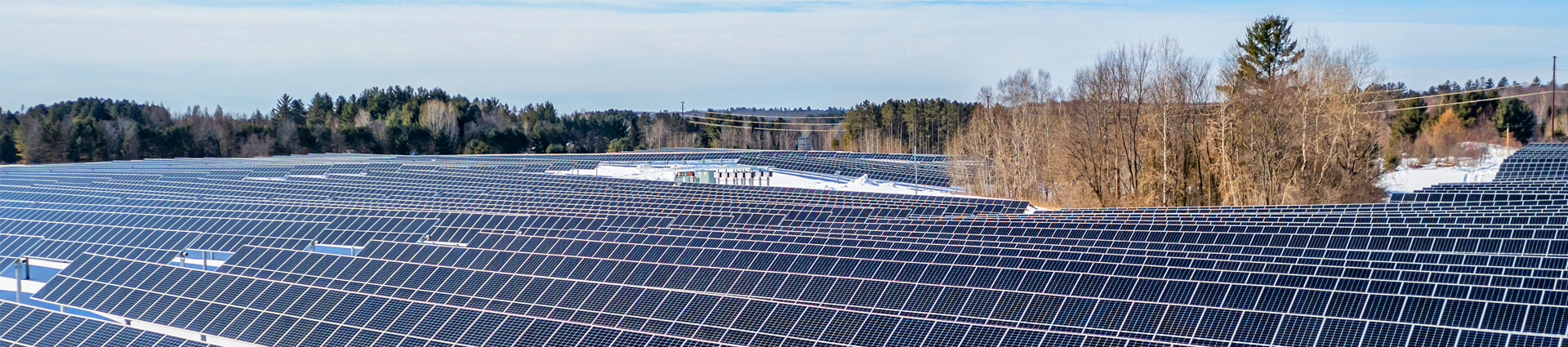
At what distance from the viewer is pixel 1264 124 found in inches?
1763

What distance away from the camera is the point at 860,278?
19.7 m

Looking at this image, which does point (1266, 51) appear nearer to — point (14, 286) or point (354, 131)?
point (14, 286)

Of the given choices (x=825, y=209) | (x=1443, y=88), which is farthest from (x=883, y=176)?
(x=1443, y=88)

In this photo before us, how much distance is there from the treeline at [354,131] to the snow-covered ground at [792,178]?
38940 mm

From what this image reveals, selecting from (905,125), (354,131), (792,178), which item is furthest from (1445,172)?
(354,131)

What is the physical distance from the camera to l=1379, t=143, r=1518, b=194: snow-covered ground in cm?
5719

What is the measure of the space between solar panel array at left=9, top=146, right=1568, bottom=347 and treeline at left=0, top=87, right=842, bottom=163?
196 feet

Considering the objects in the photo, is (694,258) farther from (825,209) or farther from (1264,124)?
(1264,124)

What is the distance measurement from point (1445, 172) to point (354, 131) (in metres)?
Answer: 83.8

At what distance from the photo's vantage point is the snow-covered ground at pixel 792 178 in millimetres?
54156

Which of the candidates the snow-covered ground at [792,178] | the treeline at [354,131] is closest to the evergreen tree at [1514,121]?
the snow-covered ground at [792,178]

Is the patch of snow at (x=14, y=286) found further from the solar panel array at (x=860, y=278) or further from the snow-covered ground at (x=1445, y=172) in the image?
the snow-covered ground at (x=1445, y=172)

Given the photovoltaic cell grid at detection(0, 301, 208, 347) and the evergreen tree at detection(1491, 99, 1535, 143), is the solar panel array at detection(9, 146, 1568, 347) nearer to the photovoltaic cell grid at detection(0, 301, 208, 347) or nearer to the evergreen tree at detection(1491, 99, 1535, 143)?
the photovoltaic cell grid at detection(0, 301, 208, 347)

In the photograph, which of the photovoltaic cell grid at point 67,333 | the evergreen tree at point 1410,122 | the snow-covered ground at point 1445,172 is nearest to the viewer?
the photovoltaic cell grid at point 67,333
